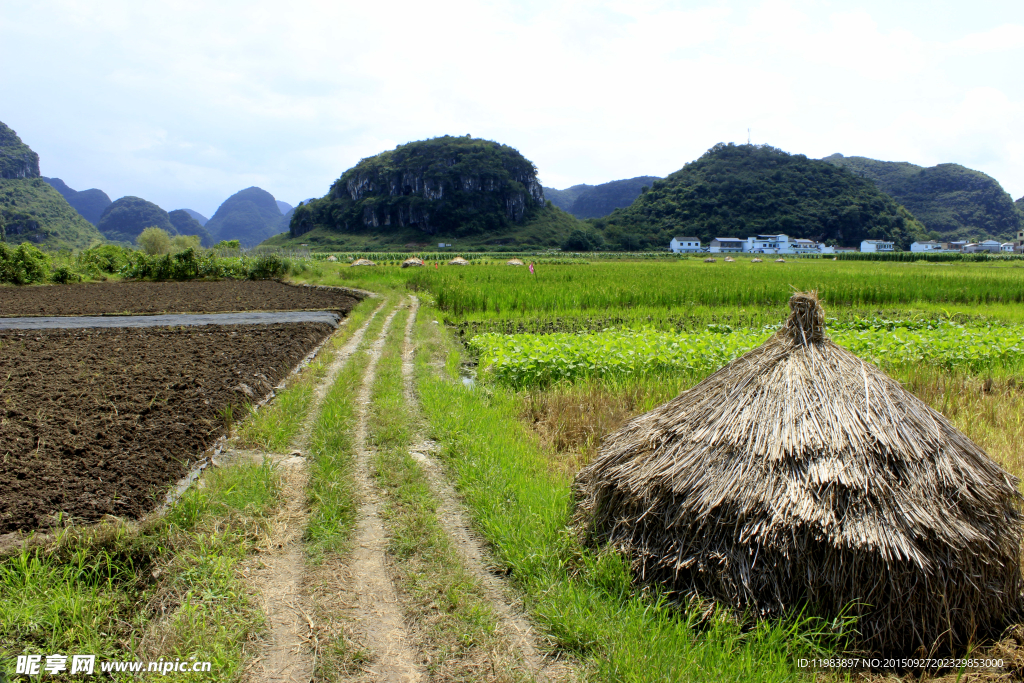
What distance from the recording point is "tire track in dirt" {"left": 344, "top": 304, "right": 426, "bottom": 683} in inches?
99.3

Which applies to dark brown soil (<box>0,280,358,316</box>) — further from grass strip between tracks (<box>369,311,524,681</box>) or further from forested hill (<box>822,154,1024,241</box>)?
forested hill (<box>822,154,1024,241</box>)

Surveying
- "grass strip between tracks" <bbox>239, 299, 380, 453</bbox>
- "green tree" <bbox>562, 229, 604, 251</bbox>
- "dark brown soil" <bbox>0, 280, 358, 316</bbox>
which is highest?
"green tree" <bbox>562, 229, 604, 251</bbox>

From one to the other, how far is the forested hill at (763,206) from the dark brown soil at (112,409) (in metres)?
98.3

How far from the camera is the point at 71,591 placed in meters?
2.90

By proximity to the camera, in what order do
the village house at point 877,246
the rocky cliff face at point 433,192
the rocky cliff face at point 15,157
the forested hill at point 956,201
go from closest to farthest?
1. the village house at point 877,246
2. the rocky cliff face at point 15,157
3. the forested hill at point 956,201
4. the rocky cliff face at point 433,192

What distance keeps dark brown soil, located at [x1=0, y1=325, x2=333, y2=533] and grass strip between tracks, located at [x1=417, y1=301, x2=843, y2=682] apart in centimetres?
279

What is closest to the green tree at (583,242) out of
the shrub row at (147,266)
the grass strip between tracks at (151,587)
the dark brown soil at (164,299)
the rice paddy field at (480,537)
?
the shrub row at (147,266)

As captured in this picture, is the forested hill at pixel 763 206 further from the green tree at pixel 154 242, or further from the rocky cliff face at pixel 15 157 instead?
the rocky cliff face at pixel 15 157

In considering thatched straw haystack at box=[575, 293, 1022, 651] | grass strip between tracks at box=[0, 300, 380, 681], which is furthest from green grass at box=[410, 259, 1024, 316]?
thatched straw haystack at box=[575, 293, 1022, 651]

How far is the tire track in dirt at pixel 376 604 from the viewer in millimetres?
2521

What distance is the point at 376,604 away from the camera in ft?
9.76

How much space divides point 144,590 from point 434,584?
183cm

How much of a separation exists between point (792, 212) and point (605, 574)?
120 meters

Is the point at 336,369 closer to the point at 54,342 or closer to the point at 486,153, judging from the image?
the point at 54,342
